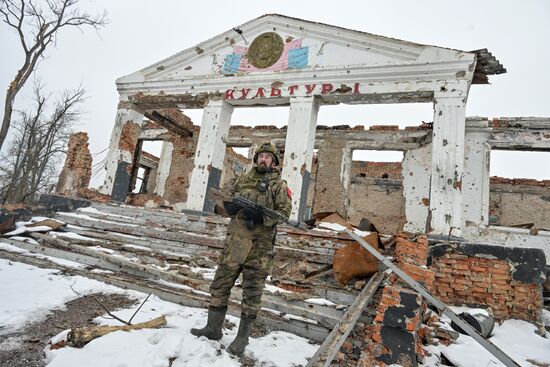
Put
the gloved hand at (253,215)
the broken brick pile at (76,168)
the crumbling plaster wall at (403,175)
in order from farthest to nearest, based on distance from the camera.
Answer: the broken brick pile at (76,168) < the crumbling plaster wall at (403,175) < the gloved hand at (253,215)

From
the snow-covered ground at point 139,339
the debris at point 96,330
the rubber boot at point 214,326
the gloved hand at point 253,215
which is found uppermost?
the gloved hand at point 253,215

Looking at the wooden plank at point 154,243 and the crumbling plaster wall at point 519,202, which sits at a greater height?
the crumbling plaster wall at point 519,202

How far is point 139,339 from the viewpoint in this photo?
8.76 feet

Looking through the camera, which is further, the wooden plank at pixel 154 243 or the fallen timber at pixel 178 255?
the wooden plank at pixel 154 243

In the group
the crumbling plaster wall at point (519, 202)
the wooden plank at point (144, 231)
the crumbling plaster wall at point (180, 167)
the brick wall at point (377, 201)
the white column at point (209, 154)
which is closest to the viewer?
the wooden plank at point (144, 231)

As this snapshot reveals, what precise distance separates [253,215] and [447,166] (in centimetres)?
535

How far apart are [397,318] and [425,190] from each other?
8096 mm

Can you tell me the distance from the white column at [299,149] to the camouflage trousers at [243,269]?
465 cm

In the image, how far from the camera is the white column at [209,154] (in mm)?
8781

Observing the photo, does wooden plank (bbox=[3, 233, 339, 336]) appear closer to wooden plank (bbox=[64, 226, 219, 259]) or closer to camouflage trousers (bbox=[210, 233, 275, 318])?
wooden plank (bbox=[64, 226, 219, 259])

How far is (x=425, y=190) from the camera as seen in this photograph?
10227 mm

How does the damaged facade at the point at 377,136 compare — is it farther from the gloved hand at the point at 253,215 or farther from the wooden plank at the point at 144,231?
the gloved hand at the point at 253,215

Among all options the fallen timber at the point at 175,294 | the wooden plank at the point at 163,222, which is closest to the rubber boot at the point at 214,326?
the fallen timber at the point at 175,294

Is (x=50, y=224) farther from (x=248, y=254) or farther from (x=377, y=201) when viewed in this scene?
(x=377, y=201)
